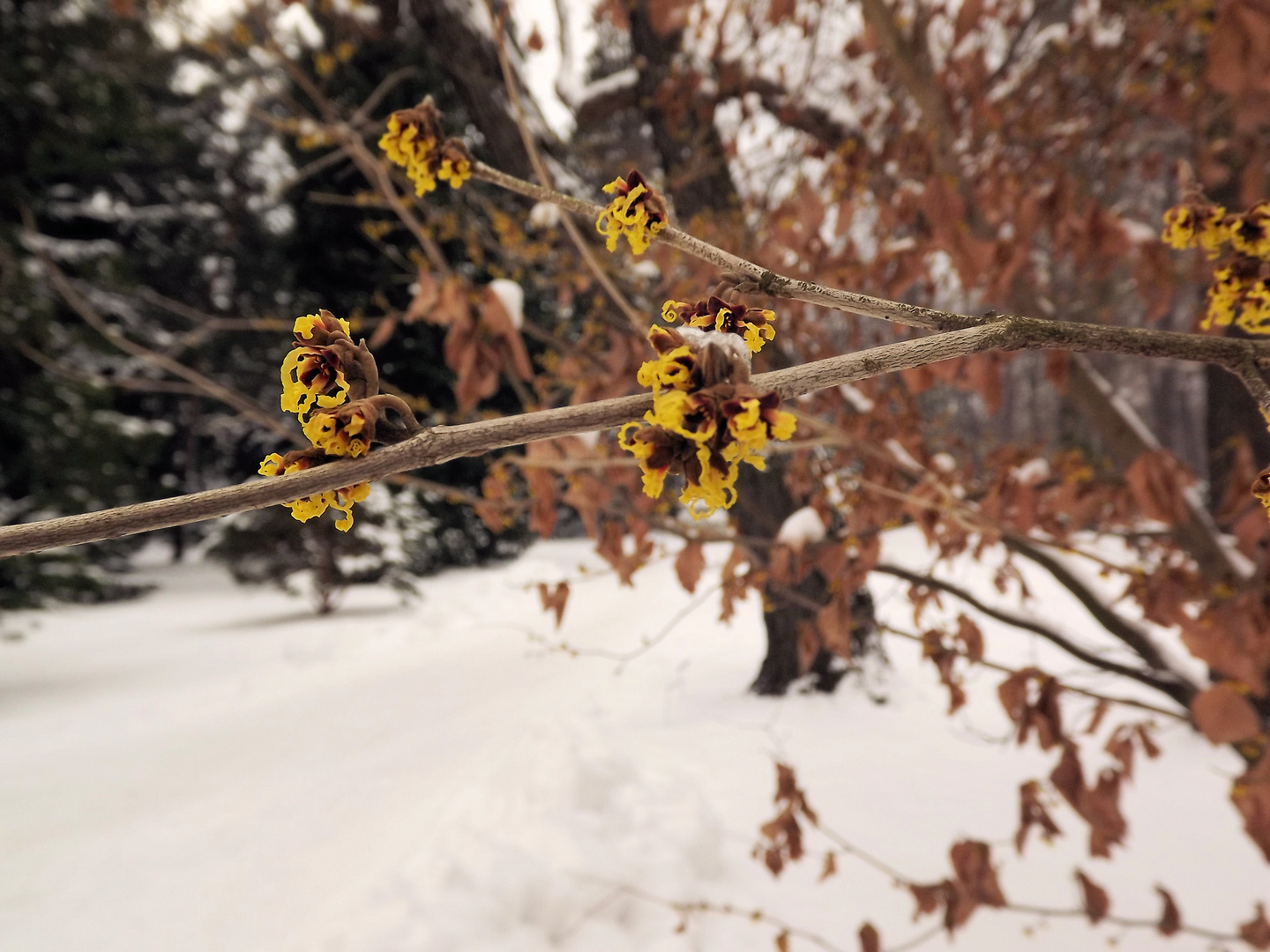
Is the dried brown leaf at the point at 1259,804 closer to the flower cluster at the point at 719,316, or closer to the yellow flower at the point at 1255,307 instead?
the yellow flower at the point at 1255,307

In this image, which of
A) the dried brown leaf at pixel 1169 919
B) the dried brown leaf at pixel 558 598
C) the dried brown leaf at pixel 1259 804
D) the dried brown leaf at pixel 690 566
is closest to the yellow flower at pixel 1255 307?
the dried brown leaf at pixel 690 566

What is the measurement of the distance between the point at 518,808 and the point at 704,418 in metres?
2.07

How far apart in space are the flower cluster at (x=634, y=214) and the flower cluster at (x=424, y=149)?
0.24m

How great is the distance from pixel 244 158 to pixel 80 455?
771 centimetres

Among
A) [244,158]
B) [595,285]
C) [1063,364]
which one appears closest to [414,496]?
[595,285]

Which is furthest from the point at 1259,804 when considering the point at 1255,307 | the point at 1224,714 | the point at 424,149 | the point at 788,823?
the point at 424,149

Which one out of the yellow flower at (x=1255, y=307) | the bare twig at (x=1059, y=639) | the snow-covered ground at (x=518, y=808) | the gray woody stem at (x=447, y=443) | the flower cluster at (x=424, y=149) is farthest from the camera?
the snow-covered ground at (x=518, y=808)

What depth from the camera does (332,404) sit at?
0.30 meters

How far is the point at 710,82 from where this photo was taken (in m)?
2.70

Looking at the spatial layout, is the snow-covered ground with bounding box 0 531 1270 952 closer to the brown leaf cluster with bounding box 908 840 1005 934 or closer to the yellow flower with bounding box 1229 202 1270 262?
the brown leaf cluster with bounding box 908 840 1005 934

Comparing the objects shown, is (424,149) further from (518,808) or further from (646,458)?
(518,808)

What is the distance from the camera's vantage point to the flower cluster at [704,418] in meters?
0.27

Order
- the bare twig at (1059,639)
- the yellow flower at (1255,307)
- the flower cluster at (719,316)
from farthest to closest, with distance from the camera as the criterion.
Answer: the bare twig at (1059,639)
the yellow flower at (1255,307)
the flower cluster at (719,316)

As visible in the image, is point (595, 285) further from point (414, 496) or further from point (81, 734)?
point (414, 496)
